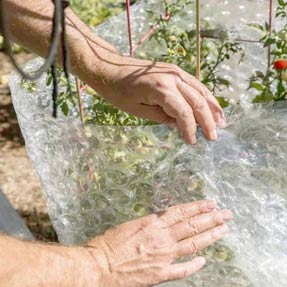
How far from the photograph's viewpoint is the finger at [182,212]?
156cm

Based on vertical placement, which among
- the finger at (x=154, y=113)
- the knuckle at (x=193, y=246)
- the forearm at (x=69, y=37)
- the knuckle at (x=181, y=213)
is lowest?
the knuckle at (x=193, y=246)

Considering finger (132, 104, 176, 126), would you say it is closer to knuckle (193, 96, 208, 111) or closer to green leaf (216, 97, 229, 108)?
knuckle (193, 96, 208, 111)

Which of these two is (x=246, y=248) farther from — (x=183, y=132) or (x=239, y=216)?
(x=183, y=132)

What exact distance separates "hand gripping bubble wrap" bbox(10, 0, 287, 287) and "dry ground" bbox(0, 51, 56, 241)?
1.64 ft

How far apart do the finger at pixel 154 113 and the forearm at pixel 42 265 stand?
32 centimetres

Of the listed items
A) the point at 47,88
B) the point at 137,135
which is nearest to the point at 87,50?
the point at 137,135

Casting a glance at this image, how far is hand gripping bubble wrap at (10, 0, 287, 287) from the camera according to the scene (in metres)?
1.67

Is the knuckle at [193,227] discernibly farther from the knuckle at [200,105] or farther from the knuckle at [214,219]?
the knuckle at [200,105]

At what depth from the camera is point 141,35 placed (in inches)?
97.1

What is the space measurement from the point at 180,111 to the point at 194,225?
0.73 feet

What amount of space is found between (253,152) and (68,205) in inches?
17.7

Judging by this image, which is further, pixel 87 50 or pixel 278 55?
pixel 278 55

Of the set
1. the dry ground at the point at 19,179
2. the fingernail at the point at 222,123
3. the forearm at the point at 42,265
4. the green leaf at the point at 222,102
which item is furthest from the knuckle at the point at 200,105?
the dry ground at the point at 19,179

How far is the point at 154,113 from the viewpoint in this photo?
1.64 meters
